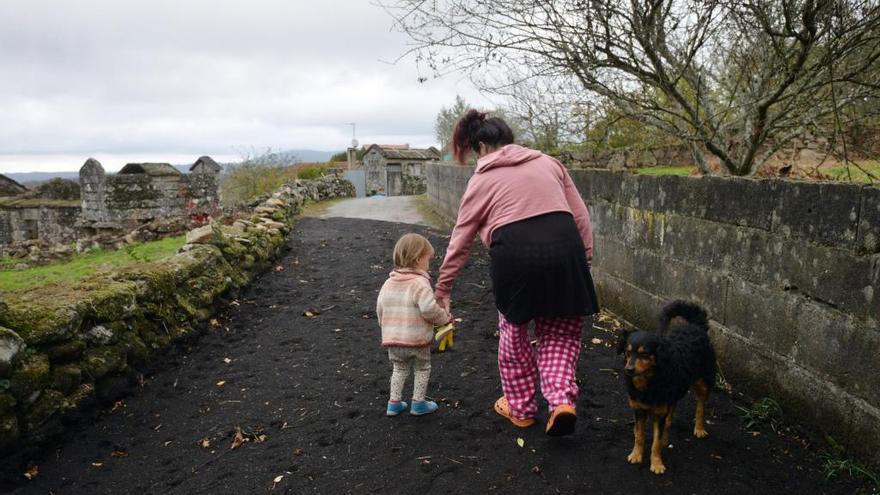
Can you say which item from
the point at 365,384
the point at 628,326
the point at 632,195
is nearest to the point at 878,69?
the point at 632,195

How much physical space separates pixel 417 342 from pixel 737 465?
1.88 metres

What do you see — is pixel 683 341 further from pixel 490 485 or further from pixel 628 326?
pixel 628 326

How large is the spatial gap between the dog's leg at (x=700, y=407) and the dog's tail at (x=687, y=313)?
321mm

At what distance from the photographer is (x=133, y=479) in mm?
3080

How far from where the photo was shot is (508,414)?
349 cm

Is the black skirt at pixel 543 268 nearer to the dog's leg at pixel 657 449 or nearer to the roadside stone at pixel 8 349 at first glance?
the dog's leg at pixel 657 449

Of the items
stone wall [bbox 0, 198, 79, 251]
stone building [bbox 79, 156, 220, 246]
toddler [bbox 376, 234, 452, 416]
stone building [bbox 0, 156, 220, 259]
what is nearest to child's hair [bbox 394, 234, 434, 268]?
toddler [bbox 376, 234, 452, 416]

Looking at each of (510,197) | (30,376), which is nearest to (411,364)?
(510,197)

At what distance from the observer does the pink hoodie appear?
2.96 meters

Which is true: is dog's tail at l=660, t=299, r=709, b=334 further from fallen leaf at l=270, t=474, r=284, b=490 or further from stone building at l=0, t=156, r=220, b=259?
stone building at l=0, t=156, r=220, b=259

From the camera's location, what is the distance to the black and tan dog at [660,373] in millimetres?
2641

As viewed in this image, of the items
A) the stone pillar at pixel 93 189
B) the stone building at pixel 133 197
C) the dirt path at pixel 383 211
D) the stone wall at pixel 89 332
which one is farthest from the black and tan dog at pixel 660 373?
the stone pillar at pixel 93 189

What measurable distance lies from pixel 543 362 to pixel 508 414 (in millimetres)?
562

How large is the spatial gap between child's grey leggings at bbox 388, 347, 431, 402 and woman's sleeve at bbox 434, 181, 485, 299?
49 centimetres
